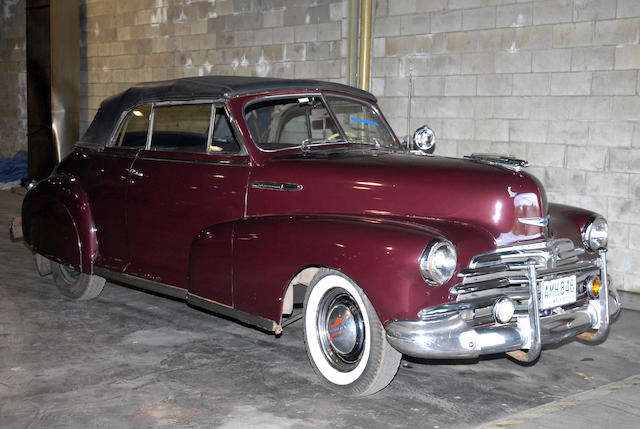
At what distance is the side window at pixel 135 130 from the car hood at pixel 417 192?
1.40m

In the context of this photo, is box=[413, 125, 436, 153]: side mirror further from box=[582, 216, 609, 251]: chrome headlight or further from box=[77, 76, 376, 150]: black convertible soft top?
box=[582, 216, 609, 251]: chrome headlight

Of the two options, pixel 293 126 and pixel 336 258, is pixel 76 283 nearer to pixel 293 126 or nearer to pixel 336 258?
pixel 293 126

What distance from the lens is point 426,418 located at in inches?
148

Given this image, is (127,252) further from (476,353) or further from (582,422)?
(582,422)

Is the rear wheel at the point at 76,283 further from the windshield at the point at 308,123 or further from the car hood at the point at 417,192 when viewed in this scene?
the car hood at the point at 417,192

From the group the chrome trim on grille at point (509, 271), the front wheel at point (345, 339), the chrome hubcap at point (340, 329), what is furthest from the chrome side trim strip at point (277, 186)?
the chrome trim on grille at point (509, 271)

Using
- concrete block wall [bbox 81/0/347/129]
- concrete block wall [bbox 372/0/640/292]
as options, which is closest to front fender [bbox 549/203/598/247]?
concrete block wall [bbox 372/0/640/292]

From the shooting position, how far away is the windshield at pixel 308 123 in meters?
4.94

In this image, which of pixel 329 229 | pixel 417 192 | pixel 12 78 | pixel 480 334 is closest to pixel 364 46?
pixel 417 192

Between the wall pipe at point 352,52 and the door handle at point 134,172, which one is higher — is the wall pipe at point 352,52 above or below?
above

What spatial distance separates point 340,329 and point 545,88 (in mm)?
4098

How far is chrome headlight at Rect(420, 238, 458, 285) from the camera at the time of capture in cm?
361

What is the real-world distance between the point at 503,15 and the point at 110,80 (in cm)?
760

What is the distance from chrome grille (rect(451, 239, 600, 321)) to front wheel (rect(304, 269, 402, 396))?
18.8 inches
